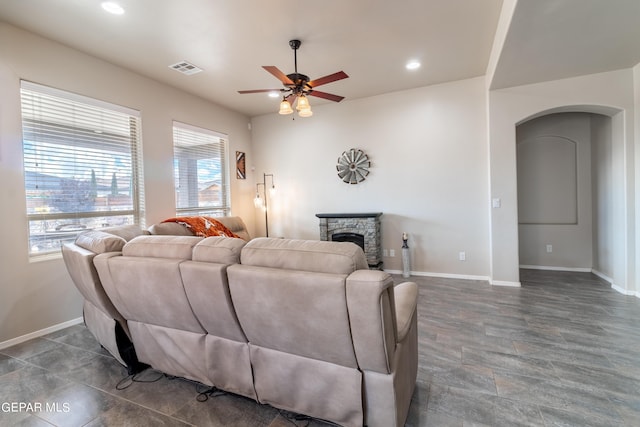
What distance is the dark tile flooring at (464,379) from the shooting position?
1.69 meters

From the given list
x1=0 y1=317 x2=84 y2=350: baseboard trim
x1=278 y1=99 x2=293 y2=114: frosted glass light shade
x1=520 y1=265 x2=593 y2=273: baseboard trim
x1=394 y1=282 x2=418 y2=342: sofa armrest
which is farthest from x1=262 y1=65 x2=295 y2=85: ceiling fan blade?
x1=520 y1=265 x2=593 y2=273: baseboard trim

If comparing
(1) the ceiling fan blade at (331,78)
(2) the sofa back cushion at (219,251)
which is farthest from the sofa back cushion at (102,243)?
(1) the ceiling fan blade at (331,78)

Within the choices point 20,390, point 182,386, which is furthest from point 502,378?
point 20,390

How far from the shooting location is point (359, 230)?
474 cm

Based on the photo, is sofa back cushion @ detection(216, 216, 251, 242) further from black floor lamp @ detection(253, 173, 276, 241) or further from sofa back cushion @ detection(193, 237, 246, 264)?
sofa back cushion @ detection(193, 237, 246, 264)

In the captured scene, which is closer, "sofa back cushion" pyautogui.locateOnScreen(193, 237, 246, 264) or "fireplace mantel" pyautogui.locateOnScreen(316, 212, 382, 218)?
"sofa back cushion" pyautogui.locateOnScreen(193, 237, 246, 264)

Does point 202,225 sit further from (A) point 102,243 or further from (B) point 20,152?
(A) point 102,243

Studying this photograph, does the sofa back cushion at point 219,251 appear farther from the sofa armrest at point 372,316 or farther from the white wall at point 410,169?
the white wall at point 410,169

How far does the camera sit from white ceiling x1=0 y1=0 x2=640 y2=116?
2.50 meters

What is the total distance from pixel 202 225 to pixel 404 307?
3301 mm

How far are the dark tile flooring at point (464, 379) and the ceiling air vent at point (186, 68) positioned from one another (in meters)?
3.21

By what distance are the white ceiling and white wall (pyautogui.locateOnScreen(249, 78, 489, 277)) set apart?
2.20ft

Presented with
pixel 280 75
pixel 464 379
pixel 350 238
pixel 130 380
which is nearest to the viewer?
pixel 464 379

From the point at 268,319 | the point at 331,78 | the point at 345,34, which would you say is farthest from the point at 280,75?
the point at 268,319
